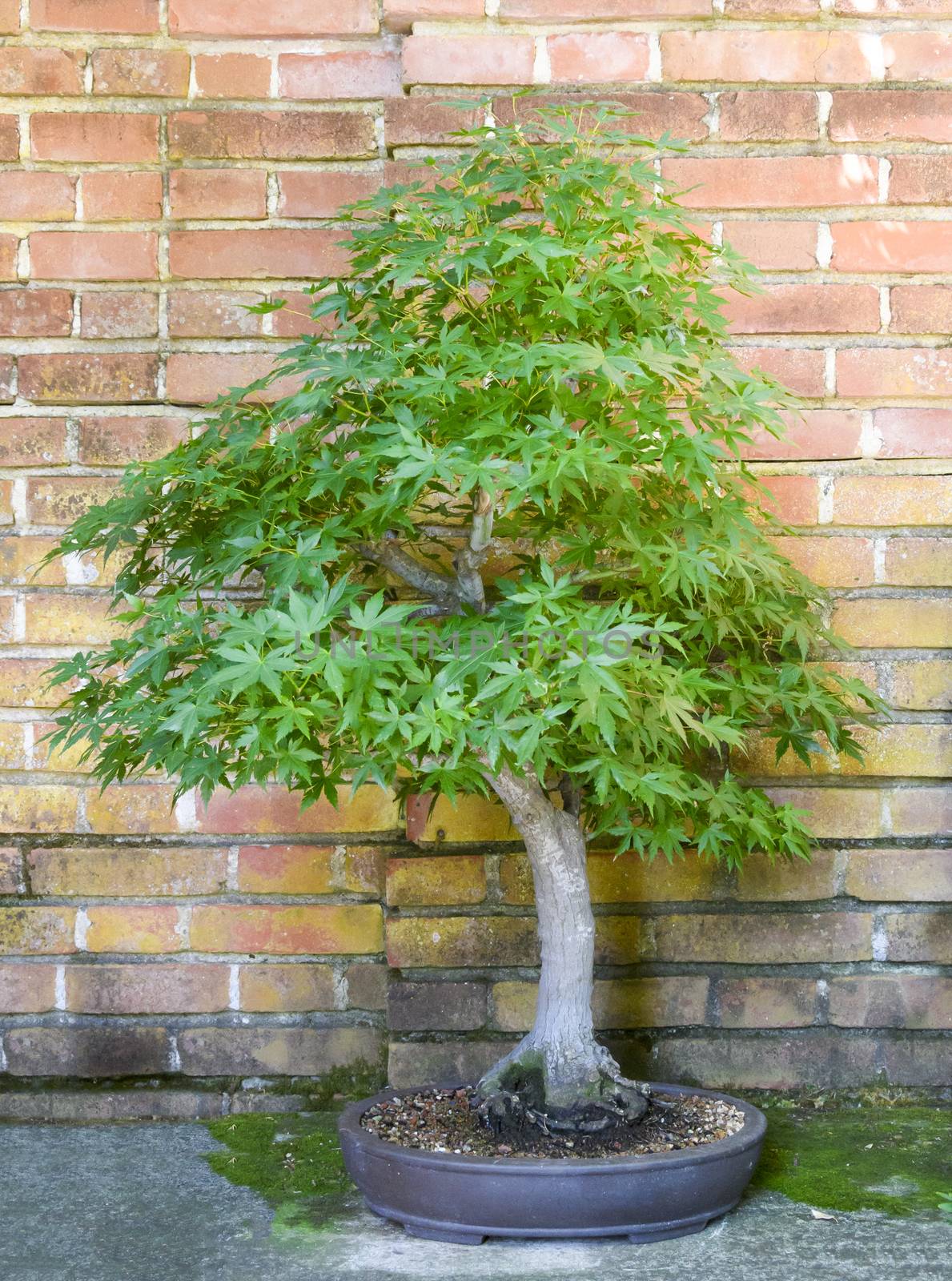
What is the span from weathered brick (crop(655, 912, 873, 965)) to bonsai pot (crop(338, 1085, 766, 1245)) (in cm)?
43

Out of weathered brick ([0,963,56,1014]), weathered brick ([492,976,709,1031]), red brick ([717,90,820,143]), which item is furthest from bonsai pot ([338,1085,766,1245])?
red brick ([717,90,820,143])

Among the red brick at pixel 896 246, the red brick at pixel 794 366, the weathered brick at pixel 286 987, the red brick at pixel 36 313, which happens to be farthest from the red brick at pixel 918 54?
the weathered brick at pixel 286 987

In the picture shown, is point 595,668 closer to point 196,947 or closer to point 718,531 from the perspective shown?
point 718,531

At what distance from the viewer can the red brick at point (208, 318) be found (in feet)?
6.90

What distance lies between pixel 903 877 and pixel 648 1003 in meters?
0.45

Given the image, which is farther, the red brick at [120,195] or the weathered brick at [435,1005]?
the red brick at [120,195]

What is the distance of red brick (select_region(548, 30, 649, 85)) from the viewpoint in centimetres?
197

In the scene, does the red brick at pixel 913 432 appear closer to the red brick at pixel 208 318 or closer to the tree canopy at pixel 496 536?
the tree canopy at pixel 496 536

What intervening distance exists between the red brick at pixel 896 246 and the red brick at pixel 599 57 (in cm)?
41

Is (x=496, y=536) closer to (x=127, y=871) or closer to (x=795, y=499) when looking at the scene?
(x=795, y=499)

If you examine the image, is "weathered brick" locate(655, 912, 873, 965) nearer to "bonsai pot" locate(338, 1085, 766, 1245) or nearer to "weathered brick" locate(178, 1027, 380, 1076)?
"bonsai pot" locate(338, 1085, 766, 1245)

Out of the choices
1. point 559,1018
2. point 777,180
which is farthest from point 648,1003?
point 777,180

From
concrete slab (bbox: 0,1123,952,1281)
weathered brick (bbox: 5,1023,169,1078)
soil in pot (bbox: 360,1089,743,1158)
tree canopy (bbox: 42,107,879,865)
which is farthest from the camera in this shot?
weathered brick (bbox: 5,1023,169,1078)

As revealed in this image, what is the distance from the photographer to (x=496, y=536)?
176 cm
